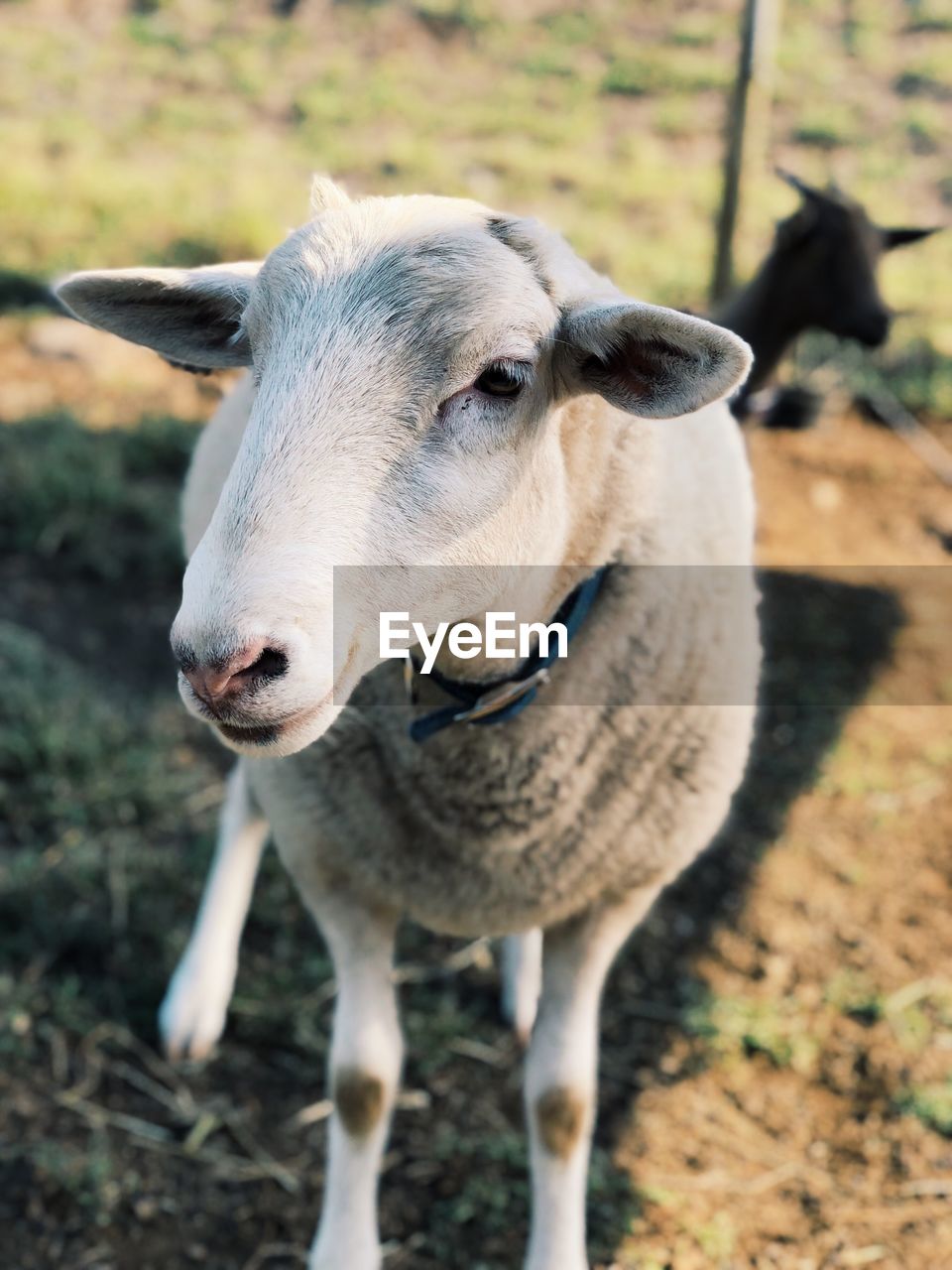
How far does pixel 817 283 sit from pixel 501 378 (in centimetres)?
337

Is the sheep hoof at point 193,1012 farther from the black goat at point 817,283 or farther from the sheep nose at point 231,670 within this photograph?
the black goat at point 817,283

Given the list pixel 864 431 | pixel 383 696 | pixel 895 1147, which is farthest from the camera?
pixel 864 431

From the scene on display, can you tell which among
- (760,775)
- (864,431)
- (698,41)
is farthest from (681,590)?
(698,41)

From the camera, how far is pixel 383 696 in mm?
1987

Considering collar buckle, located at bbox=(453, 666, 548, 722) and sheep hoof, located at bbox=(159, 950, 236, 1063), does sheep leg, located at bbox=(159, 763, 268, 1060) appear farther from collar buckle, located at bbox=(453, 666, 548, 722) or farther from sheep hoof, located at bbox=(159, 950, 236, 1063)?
collar buckle, located at bbox=(453, 666, 548, 722)

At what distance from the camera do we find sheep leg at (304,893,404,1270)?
2.20m

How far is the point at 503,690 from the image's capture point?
185cm

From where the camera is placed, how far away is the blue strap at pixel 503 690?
184cm

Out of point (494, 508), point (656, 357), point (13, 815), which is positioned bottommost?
point (13, 815)

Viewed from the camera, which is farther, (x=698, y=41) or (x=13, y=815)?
(x=698, y=41)

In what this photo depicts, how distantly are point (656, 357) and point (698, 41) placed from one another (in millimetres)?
9253

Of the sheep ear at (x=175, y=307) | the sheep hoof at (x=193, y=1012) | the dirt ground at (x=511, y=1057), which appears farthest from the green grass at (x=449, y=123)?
the sheep ear at (x=175, y=307)

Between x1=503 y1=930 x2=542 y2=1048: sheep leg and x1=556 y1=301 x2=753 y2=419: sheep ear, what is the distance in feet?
5.06

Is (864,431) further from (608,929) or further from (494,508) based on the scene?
(494,508)
